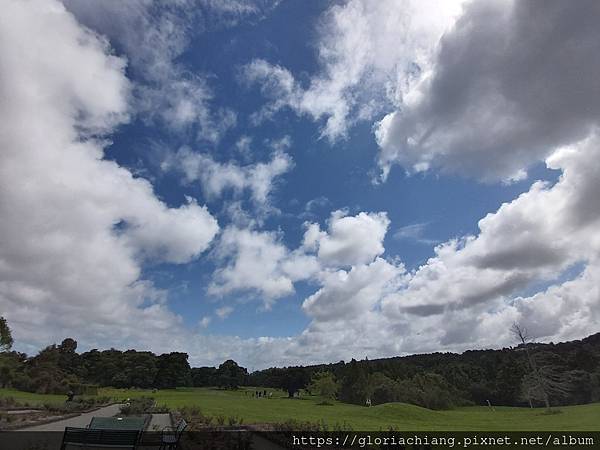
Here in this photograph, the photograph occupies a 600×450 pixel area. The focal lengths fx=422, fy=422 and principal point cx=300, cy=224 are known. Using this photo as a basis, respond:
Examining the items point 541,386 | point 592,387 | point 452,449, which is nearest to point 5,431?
point 452,449

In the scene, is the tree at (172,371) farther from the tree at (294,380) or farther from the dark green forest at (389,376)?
the tree at (294,380)

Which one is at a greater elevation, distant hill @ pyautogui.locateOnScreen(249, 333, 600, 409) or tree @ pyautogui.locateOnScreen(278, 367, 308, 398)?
tree @ pyautogui.locateOnScreen(278, 367, 308, 398)

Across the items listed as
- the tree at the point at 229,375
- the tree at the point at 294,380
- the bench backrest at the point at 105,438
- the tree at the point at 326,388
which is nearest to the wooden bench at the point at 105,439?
the bench backrest at the point at 105,438

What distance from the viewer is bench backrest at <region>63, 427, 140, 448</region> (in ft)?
21.1

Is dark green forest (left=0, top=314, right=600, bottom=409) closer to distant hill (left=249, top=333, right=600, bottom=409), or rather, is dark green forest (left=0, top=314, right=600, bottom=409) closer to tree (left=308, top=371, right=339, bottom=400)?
distant hill (left=249, top=333, right=600, bottom=409)

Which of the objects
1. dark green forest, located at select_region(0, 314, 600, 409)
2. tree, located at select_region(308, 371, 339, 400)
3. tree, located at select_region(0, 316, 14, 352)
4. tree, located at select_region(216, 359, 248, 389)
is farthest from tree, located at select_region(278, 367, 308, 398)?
tree, located at select_region(0, 316, 14, 352)

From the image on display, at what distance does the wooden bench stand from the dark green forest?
4763 cm

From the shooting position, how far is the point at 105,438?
6.53m

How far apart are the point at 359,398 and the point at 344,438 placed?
81148mm

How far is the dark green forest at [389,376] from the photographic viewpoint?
61750 mm

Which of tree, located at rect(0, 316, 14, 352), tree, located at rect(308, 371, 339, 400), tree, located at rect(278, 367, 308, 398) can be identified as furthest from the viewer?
tree, located at rect(278, 367, 308, 398)

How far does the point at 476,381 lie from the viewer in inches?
3435

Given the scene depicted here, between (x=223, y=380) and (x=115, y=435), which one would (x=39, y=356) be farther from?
(x=115, y=435)

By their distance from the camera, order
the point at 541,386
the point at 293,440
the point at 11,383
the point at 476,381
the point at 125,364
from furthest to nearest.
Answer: the point at 125,364 < the point at 476,381 < the point at 11,383 < the point at 541,386 < the point at 293,440
